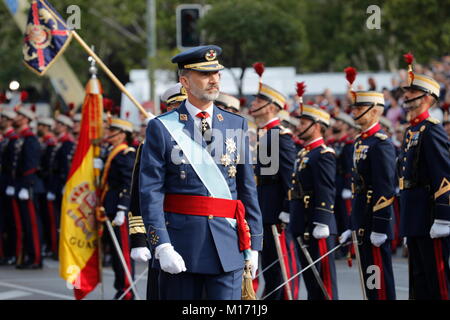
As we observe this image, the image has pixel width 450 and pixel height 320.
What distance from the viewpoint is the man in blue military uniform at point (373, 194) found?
29.8 feet

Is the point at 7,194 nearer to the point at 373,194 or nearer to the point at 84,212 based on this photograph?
the point at 84,212

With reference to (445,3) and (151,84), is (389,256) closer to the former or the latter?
(445,3)

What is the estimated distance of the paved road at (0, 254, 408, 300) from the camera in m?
12.1

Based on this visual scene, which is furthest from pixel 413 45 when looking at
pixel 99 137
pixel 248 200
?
pixel 248 200

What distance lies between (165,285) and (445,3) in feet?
56.7

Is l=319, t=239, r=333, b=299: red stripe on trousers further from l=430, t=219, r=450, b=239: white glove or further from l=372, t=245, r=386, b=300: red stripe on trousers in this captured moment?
l=430, t=219, r=450, b=239: white glove

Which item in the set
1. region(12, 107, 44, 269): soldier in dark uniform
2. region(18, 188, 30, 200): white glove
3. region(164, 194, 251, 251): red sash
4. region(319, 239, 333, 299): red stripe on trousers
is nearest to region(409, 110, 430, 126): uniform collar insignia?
region(319, 239, 333, 299): red stripe on trousers

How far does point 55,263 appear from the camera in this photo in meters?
16.2

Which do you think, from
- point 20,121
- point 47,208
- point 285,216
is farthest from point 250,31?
point 285,216

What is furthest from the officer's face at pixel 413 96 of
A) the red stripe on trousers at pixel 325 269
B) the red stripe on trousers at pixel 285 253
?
the red stripe on trousers at pixel 285 253

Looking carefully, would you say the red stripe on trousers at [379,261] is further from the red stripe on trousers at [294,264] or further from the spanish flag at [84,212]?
the spanish flag at [84,212]

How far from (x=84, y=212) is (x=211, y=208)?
4997 millimetres

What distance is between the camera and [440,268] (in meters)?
8.42

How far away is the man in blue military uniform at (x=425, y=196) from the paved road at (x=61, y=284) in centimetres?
261
